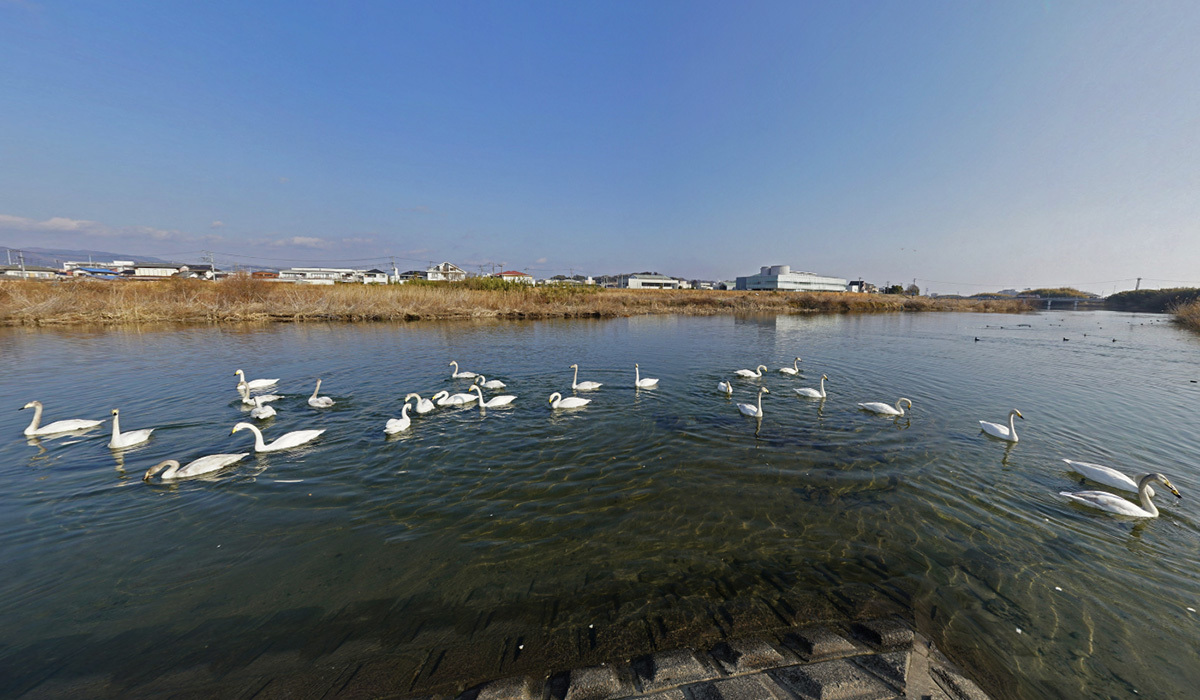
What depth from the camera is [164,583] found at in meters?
5.32

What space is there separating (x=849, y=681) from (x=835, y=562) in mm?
2353

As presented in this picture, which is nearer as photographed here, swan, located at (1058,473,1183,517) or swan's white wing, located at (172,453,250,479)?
swan, located at (1058,473,1183,517)

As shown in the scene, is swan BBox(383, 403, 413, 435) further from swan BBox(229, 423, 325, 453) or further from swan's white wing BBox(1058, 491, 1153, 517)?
→ swan's white wing BBox(1058, 491, 1153, 517)

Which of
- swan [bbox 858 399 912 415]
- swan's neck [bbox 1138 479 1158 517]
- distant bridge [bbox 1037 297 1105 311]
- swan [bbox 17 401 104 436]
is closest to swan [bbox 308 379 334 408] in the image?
swan [bbox 17 401 104 436]

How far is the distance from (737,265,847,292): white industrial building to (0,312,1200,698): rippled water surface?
108m

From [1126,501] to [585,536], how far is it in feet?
31.2

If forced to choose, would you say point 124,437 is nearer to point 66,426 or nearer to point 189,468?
point 66,426

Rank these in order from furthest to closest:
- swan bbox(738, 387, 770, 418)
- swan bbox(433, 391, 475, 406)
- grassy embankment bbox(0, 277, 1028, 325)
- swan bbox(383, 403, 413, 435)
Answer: grassy embankment bbox(0, 277, 1028, 325) → swan bbox(433, 391, 475, 406) → swan bbox(738, 387, 770, 418) → swan bbox(383, 403, 413, 435)

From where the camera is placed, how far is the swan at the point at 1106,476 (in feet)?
25.5

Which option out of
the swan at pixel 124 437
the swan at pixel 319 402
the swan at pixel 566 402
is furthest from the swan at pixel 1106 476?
the swan at pixel 124 437

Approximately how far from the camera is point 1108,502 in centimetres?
706

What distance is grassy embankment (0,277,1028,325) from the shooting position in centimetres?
3039

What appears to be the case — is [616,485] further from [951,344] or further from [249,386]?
[951,344]

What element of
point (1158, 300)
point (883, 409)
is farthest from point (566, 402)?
point (1158, 300)
